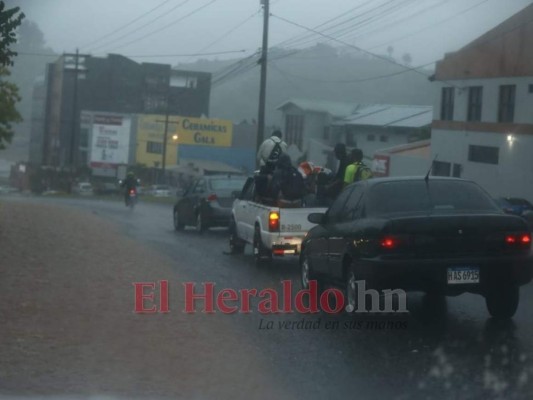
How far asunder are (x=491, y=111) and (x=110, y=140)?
138ft

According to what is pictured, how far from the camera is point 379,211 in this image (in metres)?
10.5

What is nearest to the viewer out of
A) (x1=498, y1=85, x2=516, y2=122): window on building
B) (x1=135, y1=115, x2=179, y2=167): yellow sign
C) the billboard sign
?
(x1=498, y1=85, x2=516, y2=122): window on building

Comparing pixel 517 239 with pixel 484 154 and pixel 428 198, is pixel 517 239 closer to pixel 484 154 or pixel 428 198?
pixel 428 198

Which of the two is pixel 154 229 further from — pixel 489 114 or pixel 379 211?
pixel 489 114

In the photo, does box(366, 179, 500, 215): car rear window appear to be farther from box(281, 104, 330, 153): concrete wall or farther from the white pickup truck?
box(281, 104, 330, 153): concrete wall

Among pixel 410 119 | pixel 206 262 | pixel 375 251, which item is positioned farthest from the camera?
pixel 410 119

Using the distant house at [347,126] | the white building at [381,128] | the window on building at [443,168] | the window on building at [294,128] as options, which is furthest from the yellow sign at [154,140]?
the window on building at [443,168]

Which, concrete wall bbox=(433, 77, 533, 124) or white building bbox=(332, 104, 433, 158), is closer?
concrete wall bbox=(433, 77, 533, 124)

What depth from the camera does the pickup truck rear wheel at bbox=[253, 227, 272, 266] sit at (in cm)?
1602

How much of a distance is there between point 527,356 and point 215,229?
56.0 feet

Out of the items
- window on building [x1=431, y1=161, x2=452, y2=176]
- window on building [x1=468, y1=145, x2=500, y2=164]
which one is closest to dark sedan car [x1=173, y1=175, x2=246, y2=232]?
window on building [x1=468, y1=145, x2=500, y2=164]

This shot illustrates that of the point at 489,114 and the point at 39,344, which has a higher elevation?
the point at 489,114

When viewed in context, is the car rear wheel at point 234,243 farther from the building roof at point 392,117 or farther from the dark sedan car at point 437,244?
the building roof at point 392,117

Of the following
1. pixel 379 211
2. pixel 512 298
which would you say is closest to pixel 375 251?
pixel 379 211
